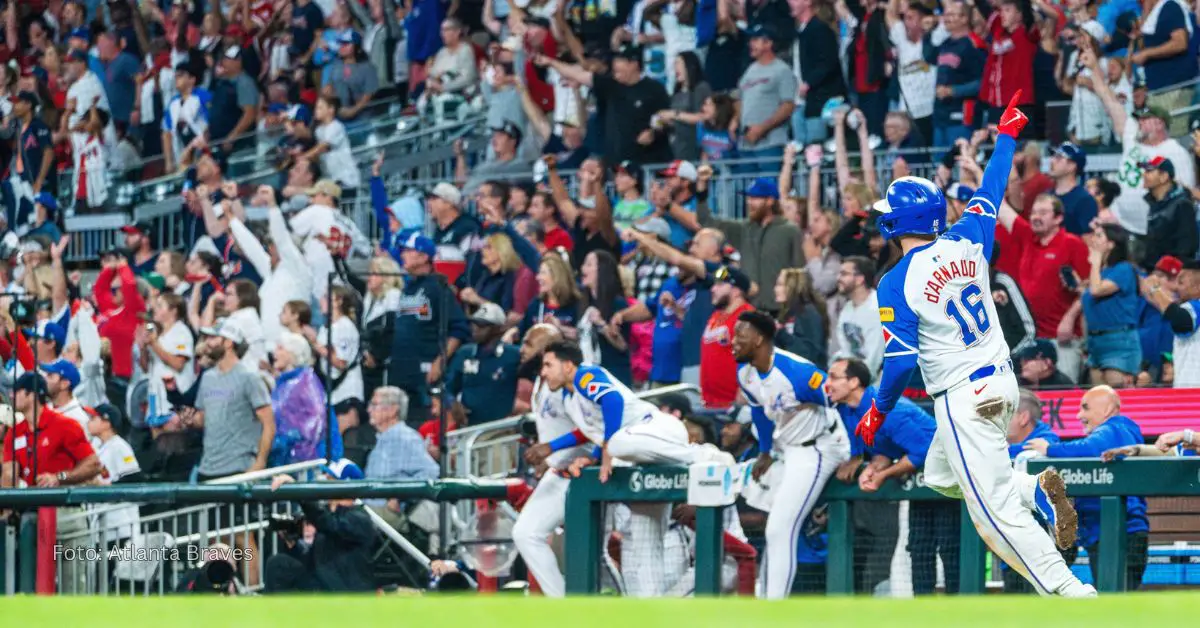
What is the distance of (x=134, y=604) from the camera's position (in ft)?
14.8

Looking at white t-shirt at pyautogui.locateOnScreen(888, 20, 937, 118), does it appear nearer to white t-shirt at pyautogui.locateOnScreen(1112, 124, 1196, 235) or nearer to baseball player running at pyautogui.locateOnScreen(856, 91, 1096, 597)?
A: white t-shirt at pyautogui.locateOnScreen(1112, 124, 1196, 235)

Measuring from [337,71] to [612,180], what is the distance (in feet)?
14.5

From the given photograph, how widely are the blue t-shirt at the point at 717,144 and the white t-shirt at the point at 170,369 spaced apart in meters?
4.04

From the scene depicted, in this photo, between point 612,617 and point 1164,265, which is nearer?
point 612,617

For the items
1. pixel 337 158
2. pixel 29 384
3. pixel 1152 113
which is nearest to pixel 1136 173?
pixel 1152 113

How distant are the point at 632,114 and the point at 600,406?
5.47m

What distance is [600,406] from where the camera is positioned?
993 centimetres

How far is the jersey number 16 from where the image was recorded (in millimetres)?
7781

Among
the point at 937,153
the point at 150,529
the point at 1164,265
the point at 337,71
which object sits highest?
the point at 337,71

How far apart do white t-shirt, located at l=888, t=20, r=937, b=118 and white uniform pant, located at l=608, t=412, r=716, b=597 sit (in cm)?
516

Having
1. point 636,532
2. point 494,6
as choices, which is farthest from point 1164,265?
point 494,6

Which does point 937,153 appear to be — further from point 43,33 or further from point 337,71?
point 43,33

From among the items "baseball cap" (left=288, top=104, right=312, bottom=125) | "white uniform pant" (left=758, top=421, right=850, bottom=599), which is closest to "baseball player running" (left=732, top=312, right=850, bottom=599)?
"white uniform pant" (left=758, top=421, right=850, bottom=599)

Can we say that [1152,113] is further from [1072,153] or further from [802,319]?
[802,319]
